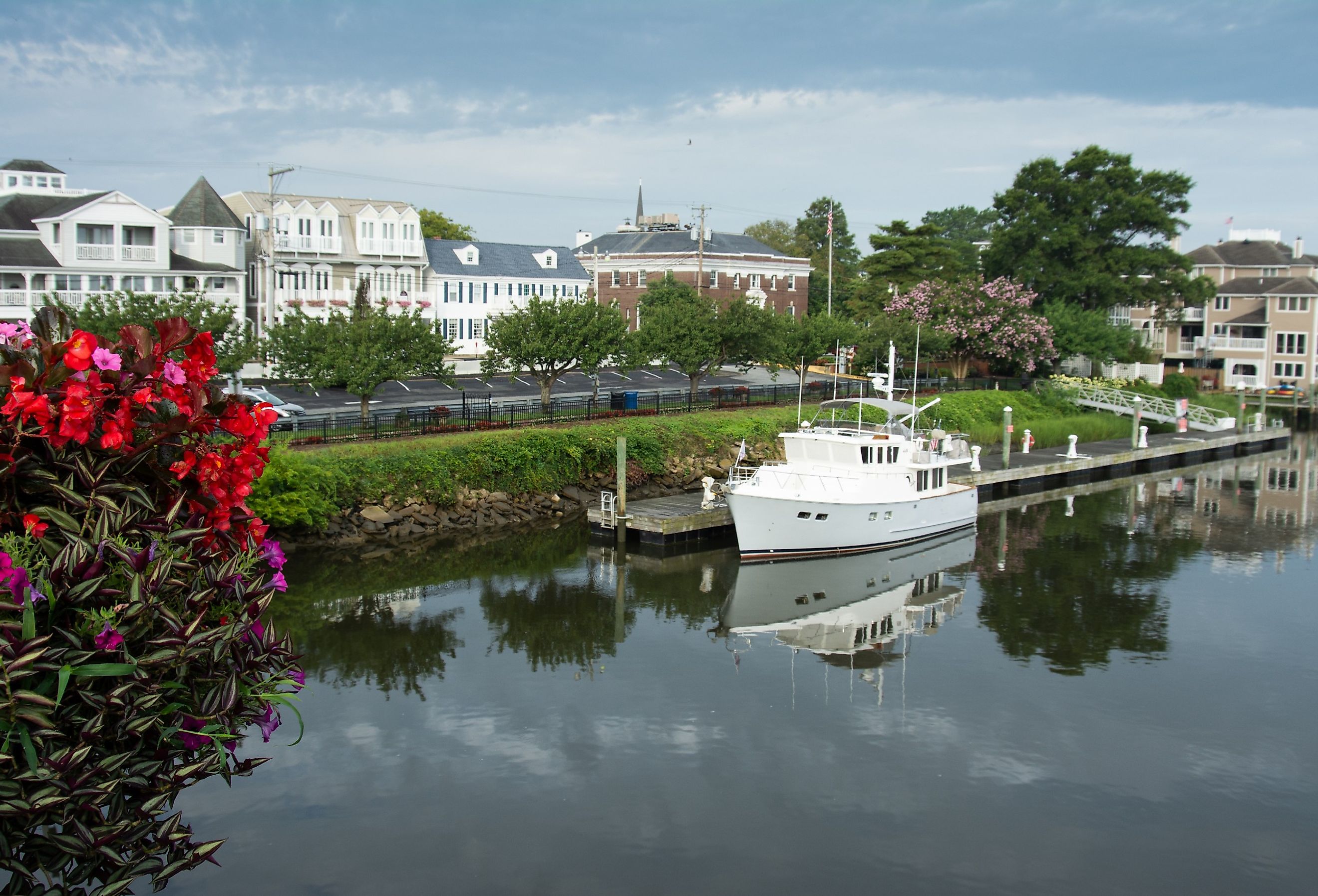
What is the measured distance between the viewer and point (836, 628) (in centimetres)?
2428

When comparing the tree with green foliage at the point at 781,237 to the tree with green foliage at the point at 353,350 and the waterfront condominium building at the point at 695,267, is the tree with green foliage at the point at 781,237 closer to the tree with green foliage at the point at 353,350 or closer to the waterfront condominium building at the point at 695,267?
the waterfront condominium building at the point at 695,267

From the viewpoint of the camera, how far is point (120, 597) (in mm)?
6668

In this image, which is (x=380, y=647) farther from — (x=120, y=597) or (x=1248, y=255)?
(x=1248, y=255)

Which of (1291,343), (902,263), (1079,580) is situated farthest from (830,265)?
(1079,580)

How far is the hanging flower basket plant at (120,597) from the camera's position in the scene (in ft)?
20.9

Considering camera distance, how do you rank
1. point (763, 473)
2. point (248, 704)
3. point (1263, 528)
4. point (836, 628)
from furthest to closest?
point (1263, 528) → point (763, 473) → point (836, 628) → point (248, 704)

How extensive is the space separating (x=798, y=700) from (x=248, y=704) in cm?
1348

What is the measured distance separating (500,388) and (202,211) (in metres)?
17.8

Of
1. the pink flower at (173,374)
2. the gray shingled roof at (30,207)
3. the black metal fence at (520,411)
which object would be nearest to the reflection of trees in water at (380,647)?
the black metal fence at (520,411)

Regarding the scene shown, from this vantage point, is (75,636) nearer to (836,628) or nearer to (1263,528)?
(836,628)

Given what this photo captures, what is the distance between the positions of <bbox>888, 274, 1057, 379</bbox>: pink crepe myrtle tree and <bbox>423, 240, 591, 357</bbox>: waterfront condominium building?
66.0 feet

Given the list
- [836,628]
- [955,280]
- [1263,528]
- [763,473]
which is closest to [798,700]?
[836,628]

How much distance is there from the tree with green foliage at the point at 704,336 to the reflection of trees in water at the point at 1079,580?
1568cm

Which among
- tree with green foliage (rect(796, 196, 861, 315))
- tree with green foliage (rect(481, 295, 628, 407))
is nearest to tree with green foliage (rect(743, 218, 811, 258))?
tree with green foliage (rect(796, 196, 861, 315))
